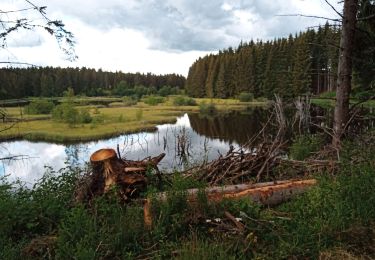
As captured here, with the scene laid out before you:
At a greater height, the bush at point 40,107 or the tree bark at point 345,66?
the tree bark at point 345,66

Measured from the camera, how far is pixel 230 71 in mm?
101500

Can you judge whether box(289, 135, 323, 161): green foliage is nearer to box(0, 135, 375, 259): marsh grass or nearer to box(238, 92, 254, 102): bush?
box(0, 135, 375, 259): marsh grass

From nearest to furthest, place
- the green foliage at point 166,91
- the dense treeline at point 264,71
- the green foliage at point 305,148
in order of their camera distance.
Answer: the green foliage at point 305,148
the dense treeline at point 264,71
the green foliage at point 166,91

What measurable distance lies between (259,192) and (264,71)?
278ft

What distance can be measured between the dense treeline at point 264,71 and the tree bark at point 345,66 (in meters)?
55.0

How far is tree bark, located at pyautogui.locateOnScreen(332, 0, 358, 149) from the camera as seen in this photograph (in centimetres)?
965

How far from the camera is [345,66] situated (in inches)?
389

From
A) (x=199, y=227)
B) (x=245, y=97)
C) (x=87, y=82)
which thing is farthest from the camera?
(x=87, y=82)

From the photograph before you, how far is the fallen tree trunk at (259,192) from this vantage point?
6.19 metres

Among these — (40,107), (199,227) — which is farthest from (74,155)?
(40,107)

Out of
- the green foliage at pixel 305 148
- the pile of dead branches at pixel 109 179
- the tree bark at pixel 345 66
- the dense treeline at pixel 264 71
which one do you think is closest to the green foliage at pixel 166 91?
the dense treeline at pixel 264 71

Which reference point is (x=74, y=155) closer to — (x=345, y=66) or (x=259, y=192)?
(x=345, y=66)

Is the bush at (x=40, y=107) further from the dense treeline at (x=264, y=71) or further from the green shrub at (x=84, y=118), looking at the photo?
the dense treeline at (x=264, y=71)

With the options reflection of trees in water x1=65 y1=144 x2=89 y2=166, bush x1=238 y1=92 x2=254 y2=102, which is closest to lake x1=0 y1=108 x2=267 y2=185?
reflection of trees in water x1=65 y1=144 x2=89 y2=166
